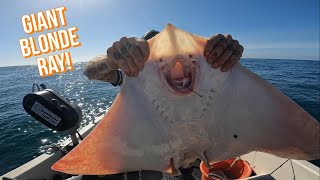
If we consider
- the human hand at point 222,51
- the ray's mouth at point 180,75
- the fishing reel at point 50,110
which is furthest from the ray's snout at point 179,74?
the fishing reel at point 50,110

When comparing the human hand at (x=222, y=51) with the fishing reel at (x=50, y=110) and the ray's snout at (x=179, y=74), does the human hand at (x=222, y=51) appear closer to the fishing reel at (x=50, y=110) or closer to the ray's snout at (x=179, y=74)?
the ray's snout at (x=179, y=74)

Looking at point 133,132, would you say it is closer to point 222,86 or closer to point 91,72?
point 222,86

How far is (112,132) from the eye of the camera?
5.31 feet

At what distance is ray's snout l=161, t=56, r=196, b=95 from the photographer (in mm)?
1557

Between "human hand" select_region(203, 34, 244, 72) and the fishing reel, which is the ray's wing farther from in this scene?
the fishing reel

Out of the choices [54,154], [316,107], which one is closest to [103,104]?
[54,154]

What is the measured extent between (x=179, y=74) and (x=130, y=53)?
40cm

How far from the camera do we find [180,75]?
1.68m

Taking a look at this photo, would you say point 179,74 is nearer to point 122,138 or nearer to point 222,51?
point 222,51

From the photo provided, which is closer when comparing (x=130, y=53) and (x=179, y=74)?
(x=130, y=53)

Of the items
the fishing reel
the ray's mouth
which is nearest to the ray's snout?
the ray's mouth

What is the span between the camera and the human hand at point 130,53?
1.47 m

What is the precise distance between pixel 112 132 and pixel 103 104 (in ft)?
39.7

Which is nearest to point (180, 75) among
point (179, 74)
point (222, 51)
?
point (179, 74)
